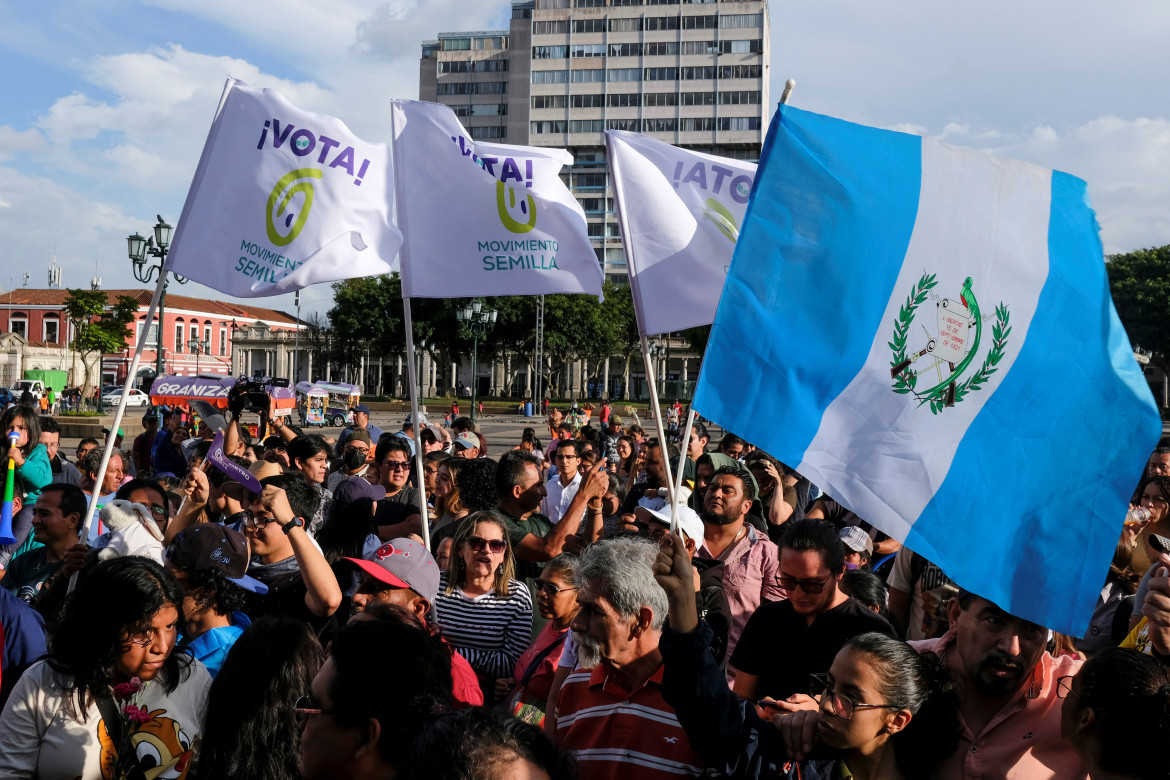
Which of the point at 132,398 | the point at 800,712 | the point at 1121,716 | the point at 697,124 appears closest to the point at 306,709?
the point at 800,712

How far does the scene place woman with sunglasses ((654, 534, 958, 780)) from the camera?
8.22 ft

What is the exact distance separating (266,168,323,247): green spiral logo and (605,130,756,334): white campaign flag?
1825mm

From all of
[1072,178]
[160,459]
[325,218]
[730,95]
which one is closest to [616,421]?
[160,459]

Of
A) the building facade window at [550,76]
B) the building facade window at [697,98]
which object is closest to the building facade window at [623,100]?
the building facade window at [697,98]

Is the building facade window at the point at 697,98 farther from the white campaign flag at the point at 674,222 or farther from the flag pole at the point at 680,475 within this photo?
the flag pole at the point at 680,475

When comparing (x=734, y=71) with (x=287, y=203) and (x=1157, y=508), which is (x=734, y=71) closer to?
(x=287, y=203)

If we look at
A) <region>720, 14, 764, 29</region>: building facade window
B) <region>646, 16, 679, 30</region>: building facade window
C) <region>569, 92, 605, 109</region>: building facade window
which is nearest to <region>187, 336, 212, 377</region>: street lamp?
<region>569, 92, 605, 109</region>: building facade window

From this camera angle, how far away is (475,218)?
5980mm

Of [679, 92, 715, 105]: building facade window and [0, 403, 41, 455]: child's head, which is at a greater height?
[679, 92, 715, 105]: building facade window

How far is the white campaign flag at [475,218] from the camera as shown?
19.2ft

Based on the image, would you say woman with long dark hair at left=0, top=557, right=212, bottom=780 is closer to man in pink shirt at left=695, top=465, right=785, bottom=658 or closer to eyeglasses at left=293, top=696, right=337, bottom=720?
eyeglasses at left=293, top=696, right=337, bottom=720

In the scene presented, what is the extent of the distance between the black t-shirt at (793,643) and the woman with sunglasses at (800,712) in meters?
0.77

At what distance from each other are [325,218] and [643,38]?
291 feet

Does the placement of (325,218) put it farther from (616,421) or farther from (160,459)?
(616,421)
